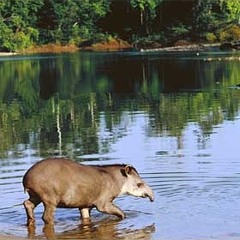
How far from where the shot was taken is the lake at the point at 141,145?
42.9 ft

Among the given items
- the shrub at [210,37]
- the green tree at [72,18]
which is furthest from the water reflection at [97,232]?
the green tree at [72,18]

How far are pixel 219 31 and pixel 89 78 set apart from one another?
58672 mm

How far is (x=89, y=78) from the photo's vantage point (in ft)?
176

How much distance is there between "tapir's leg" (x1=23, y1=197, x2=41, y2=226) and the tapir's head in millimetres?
1399

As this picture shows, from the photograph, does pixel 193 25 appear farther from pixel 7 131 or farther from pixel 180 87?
pixel 7 131

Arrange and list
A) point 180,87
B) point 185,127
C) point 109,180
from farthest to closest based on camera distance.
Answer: point 180,87 → point 185,127 → point 109,180

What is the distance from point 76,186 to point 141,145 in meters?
9.06

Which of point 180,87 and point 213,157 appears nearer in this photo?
point 213,157

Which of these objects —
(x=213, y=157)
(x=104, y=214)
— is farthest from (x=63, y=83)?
(x=104, y=214)

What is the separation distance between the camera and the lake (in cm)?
1306

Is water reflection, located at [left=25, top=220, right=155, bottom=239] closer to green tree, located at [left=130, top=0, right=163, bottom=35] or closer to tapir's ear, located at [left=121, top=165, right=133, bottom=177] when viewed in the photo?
tapir's ear, located at [left=121, top=165, right=133, bottom=177]

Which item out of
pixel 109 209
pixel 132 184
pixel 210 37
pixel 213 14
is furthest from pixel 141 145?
pixel 213 14

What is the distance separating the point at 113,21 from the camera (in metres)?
126

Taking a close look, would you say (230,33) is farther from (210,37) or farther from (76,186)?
(76,186)
